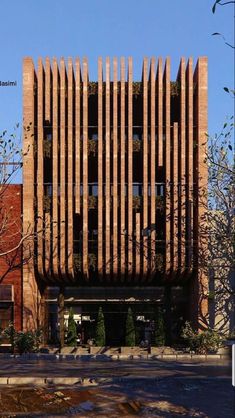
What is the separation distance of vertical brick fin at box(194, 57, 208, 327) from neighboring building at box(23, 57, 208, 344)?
0.20 feet

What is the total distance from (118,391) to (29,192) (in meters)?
18.9

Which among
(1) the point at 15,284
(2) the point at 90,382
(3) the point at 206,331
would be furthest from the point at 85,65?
(2) the point at 90,382

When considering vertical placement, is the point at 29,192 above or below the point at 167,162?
below

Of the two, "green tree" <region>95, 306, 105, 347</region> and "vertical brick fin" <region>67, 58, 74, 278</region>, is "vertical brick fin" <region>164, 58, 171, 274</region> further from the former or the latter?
"vertical brick fin" <region>67, 58, 74, 278</region>

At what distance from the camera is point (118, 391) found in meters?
18.5

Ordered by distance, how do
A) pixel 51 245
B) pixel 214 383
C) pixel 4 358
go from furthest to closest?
pixel 51 245 < pixel 4 358 < pixel 214 383

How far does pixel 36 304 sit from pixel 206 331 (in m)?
9.90

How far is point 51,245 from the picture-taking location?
34875 mm

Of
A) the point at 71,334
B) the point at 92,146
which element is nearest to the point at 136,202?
the point at 92,146

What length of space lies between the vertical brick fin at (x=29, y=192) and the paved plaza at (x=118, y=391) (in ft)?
24.4

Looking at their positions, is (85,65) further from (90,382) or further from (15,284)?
(90,382)

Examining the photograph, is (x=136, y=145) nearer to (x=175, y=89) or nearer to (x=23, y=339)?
(x=175, y=89)

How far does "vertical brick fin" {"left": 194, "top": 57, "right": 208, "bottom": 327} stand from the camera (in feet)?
112

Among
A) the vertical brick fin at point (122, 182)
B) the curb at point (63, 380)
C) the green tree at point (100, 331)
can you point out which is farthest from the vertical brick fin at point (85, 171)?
the curb at point (63, 380)
